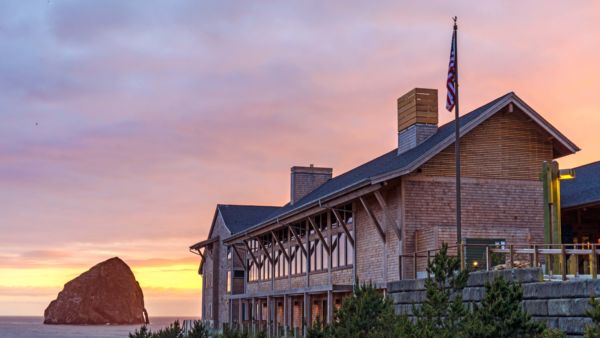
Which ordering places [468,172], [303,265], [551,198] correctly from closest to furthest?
[551,198]
[468,172]
[303,265]

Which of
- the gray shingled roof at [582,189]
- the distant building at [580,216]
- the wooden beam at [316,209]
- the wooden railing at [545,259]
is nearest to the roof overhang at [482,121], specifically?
the wooden beam at [316,209]

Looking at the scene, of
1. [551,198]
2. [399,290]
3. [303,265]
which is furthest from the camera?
[303,265]

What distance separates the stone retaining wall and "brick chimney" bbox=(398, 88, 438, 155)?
1185 cm

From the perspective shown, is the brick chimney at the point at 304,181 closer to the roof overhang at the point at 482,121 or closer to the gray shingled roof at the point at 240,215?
the gray shingled roof at the point at 240,215

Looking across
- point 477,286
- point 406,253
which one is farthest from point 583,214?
point 477,286

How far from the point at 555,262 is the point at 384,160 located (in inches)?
649

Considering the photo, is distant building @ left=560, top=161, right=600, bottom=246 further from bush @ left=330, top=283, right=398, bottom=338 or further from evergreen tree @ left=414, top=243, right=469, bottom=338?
bush @ left=330, top=283, right=398, bottom=338

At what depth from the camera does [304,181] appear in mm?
55969

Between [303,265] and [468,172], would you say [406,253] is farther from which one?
[303,265]

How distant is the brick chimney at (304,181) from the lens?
5563 cm

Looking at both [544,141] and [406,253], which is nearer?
[406,253]

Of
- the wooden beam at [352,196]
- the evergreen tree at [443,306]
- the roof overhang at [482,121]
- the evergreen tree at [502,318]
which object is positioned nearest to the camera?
the evergreen tree at [502,318]

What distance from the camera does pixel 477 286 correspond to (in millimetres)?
25281

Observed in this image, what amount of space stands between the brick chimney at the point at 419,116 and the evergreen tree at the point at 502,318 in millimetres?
17208
